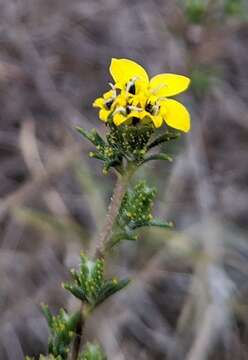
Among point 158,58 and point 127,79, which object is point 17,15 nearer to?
point 158,58

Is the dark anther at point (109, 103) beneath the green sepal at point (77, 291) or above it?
above

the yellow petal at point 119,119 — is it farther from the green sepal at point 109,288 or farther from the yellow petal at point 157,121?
the green sepal at point 109,288

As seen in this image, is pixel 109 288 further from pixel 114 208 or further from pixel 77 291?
pixel 114 208

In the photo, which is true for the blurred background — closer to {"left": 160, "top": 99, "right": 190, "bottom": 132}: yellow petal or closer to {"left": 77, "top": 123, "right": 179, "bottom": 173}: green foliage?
{"left": 77, "top": 123, "right": 179, "bottom": 173}: green foliage

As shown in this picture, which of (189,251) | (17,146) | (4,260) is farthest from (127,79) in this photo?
(17,146)

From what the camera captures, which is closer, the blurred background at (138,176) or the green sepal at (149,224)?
the green sepal at (149,224)

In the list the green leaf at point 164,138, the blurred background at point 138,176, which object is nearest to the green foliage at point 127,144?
the green leaf at point 164,138

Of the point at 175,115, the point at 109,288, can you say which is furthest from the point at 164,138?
the point at 109,288
